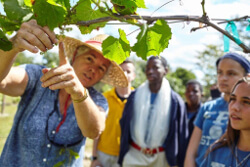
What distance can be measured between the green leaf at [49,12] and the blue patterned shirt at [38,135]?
1133 millimetres

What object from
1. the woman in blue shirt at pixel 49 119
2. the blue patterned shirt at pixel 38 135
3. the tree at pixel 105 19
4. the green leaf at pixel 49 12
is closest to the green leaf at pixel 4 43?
the tree at pixel 105 19

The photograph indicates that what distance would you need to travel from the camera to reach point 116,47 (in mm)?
982

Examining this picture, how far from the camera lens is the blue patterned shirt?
6.36 ft

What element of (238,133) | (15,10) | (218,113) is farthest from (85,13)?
(218,113)

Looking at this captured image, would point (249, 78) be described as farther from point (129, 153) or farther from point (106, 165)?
point (106, 165)

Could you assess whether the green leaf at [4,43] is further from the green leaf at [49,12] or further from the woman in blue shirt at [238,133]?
the woman in blue shirt at [238,133]

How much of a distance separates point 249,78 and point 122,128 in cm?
246

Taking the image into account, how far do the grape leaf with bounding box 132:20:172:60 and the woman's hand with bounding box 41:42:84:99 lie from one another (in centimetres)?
57

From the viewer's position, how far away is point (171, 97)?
4102mm

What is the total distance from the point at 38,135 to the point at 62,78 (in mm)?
817

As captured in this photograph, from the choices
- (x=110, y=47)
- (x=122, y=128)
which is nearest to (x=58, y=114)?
(x=110, y=47)

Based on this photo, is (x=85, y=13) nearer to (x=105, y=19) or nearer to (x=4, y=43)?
(x=105, y=19)

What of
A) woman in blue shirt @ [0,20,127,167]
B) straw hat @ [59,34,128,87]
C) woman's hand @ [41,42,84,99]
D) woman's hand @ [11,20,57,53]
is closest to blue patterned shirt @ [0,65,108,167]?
woman in blue shirt @ [0,20,127,167]

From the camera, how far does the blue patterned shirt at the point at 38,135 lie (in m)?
1.94
